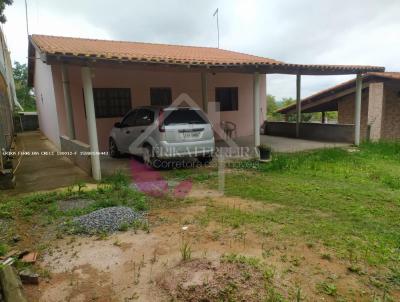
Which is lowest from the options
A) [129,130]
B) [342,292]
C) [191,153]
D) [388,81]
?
[342,292]

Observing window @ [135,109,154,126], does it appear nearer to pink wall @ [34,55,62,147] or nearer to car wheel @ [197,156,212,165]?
car wheel @ [197,156,212,165]

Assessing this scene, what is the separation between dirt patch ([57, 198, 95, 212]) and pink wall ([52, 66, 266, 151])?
4.92 m

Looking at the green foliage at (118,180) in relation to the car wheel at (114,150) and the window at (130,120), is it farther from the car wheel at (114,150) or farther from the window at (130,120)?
the car wheel at (114,150)

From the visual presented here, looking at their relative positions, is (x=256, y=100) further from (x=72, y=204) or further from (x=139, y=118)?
(x=72, y=204)

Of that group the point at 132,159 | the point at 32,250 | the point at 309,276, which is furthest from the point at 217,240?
the point at 132,159

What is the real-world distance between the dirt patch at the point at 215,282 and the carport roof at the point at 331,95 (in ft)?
39.2

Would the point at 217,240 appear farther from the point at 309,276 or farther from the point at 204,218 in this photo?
the point at 309,276

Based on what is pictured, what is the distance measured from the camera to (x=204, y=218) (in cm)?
431

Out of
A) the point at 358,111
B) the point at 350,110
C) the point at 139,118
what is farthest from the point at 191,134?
the point at 350,110

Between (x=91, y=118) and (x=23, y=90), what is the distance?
34.6 meters

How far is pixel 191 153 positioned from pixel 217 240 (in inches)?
151

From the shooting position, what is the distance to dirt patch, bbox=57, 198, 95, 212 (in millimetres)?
4825

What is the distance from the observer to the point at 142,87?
10609mm

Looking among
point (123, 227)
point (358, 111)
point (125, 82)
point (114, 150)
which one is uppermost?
point (125, 82)
